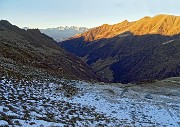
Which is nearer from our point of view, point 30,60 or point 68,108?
point 68,108

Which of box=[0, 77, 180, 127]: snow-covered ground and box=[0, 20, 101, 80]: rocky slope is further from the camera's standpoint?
box=[0, 20, 101, 80]: rocky slope

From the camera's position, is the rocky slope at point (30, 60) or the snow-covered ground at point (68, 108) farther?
the rocky slope at point (30, 60)

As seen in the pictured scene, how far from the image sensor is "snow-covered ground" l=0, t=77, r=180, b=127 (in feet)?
51.3

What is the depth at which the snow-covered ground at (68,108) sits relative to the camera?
1564 cm

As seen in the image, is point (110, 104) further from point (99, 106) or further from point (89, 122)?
point (89, 122)

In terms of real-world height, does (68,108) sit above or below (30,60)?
below

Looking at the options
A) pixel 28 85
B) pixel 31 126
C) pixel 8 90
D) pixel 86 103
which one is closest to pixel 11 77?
pixel 28 85

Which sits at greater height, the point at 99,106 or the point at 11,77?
the point at 11,77

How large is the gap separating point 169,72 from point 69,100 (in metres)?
173

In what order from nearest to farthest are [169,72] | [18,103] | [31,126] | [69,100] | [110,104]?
[31,126], [18,103], [69,100], [110,104], [169,72]

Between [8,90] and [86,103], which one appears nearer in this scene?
[8,90]

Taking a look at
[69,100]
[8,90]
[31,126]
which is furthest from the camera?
[69,100]

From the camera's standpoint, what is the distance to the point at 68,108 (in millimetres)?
20094

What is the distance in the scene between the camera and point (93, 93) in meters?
28.3
